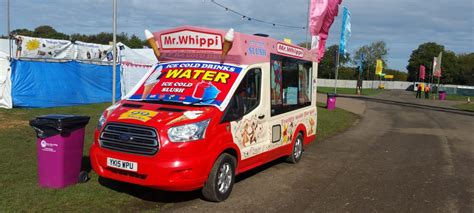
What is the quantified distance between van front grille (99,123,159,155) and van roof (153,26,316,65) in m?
1.84

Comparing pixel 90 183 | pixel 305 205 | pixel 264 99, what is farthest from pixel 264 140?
pixel 90 183

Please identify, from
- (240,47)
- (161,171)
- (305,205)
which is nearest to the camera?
(161,171)

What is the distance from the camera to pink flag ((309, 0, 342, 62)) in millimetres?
18594

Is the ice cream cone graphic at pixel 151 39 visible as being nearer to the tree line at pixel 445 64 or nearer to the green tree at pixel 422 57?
the tree line at pixel 445 64

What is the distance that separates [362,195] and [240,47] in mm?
3004

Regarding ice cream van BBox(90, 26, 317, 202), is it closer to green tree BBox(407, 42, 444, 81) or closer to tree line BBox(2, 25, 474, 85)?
tree line BBox(2, 25, 474, 85)

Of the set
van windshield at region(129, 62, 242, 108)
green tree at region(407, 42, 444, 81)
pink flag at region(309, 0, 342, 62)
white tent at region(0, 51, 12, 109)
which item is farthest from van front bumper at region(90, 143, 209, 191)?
green tree at region(407, 42, 444, 81)

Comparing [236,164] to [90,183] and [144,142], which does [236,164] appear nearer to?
[144,142]

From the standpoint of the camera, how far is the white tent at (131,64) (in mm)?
21470

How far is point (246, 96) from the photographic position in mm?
6645

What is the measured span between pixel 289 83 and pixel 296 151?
158 centimetres

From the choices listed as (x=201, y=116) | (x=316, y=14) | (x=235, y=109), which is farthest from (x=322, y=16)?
(x=201, y=116)

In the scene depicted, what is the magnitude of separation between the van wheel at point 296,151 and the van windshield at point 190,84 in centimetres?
293

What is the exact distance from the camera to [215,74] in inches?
255
